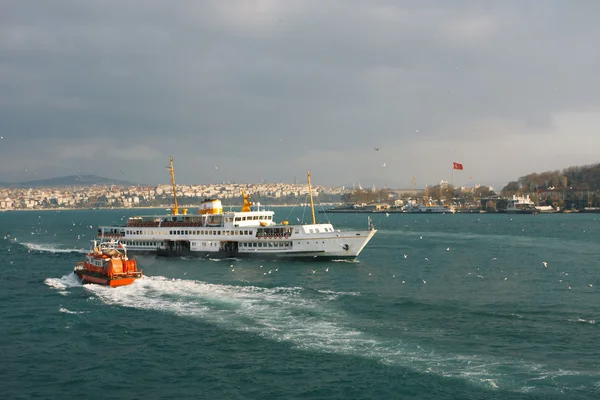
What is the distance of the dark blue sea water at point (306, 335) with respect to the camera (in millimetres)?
21172

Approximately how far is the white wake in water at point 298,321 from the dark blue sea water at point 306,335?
0.09 metres

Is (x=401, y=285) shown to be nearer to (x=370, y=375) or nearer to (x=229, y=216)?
(x=370, y=375)

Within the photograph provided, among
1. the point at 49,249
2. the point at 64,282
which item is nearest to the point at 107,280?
the point at 64,282

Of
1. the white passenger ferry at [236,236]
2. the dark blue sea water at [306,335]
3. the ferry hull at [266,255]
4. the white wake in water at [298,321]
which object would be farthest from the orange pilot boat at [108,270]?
the white passenger ferry at [236,236]

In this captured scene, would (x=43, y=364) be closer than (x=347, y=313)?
Yes

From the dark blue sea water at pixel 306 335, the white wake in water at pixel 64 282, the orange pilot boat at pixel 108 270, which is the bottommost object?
the dark blue sea water at pixel 306 335

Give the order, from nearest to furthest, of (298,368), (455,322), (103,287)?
(298,368) → (455,322) → (103,287)

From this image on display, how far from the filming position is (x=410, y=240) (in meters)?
84.3

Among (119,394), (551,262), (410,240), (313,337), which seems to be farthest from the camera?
(410,240)

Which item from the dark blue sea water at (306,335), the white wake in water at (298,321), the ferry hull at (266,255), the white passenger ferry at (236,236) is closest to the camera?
the dark blue sea water at (306,335)

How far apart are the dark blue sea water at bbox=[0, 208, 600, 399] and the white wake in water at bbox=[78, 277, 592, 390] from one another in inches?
3.5

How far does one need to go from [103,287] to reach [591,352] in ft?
104

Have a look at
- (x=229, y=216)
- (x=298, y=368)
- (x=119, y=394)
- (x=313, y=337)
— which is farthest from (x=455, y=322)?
(x=229, y=216)

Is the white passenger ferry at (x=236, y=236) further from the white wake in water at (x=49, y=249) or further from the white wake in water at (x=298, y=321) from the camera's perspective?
the white wake in water at (x=298, y=321)
